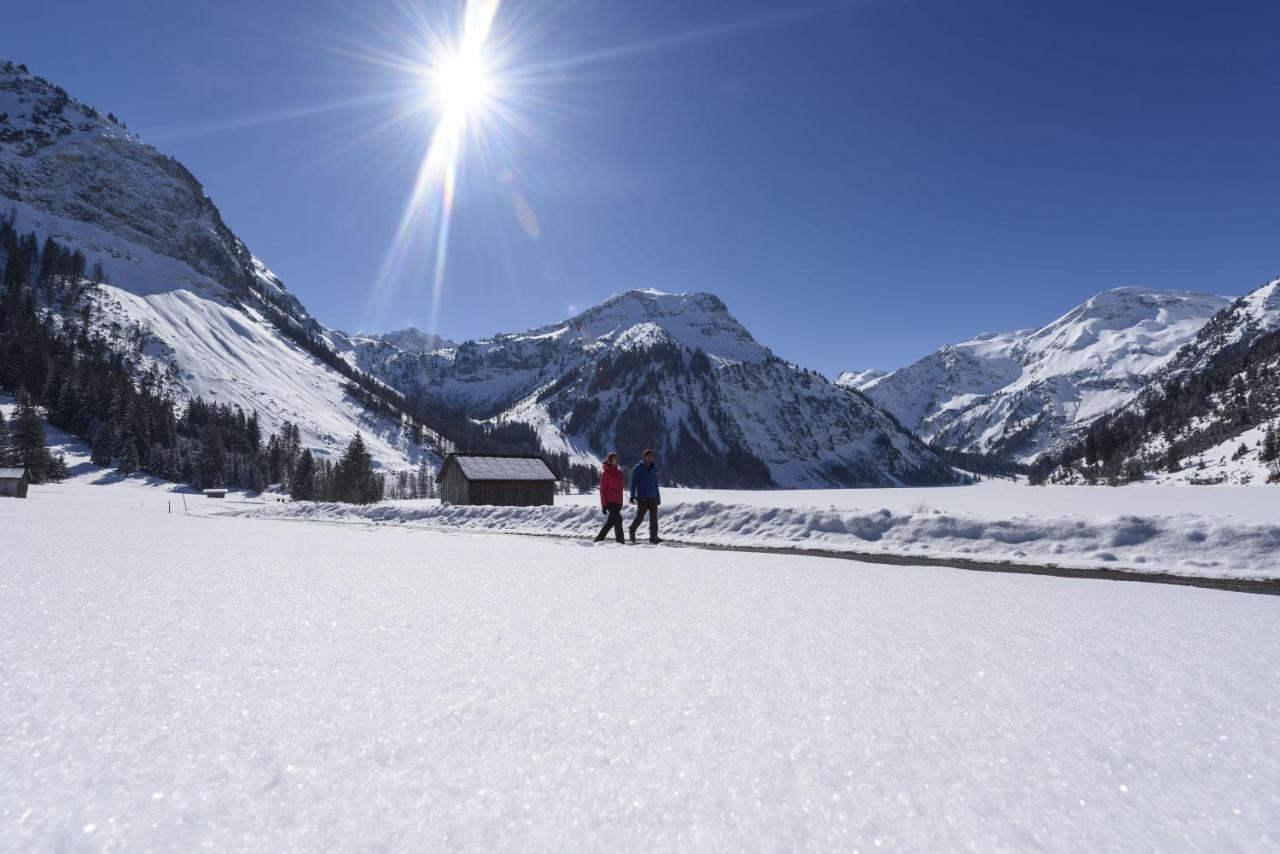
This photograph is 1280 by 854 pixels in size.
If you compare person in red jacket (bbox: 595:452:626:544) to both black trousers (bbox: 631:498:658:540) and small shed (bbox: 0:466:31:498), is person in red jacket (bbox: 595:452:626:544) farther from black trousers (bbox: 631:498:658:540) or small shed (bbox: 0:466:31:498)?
small shed (bbox: 0:466:31:498)

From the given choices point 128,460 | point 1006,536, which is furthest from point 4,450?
point 1006,536

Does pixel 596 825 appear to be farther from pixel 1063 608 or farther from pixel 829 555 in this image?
pixel 829 555

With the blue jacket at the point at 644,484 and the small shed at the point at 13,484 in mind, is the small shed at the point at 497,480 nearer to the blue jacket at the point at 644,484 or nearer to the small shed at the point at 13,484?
the small shed at the point at 13,484

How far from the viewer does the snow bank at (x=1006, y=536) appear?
8.48 m

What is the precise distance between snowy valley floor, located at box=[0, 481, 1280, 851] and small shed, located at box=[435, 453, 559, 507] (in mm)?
42349

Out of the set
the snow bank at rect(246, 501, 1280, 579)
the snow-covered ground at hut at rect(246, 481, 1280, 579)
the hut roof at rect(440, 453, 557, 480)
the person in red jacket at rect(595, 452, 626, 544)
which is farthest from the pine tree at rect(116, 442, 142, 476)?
the person in red jacket at rect(595, 452, 626, 544)

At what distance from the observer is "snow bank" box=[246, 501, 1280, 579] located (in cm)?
848

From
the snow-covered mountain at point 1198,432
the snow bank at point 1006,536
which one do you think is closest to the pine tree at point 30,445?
the snow bank at point 1006,536

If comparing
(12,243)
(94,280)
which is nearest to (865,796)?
(94,280)

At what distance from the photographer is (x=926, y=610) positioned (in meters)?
4.88

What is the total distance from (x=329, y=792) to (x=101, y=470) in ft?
390

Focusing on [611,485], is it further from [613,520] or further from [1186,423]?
[1186,423]

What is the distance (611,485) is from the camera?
A: 13664 mm

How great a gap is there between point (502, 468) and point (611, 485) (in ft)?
119
